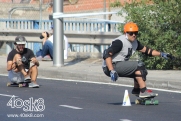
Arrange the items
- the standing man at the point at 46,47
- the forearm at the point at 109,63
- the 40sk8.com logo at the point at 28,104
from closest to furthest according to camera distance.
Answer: the 40sk8.com logo at the point at 28,104
the forearm at the point at 109,63
the standing man at the point at 46,47

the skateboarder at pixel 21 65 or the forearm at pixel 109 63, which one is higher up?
the forearm at pixel 109 63

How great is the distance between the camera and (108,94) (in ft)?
48.3

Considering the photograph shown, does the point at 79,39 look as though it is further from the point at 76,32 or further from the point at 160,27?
the point at 160,27

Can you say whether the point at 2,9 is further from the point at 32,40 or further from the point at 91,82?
the point at 91,82

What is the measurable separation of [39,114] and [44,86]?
16.8 ft

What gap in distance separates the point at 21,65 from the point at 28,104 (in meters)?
3.42

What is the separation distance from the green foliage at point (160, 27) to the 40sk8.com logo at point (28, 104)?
5.98m

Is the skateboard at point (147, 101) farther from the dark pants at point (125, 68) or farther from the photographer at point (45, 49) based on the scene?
the photographer at point (45, 49)

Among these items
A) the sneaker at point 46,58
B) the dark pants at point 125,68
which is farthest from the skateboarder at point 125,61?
the sneaker at point 46,58

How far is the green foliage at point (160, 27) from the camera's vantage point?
18.4 metres

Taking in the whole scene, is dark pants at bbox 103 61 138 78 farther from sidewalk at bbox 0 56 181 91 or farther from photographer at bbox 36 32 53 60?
photographer at bbox 36 32 53 60

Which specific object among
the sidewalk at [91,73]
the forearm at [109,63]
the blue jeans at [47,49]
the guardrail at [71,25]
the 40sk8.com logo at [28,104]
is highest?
the guardrail at [71,25]

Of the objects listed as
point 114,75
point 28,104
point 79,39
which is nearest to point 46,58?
point 79,39

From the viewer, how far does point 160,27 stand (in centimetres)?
1884
